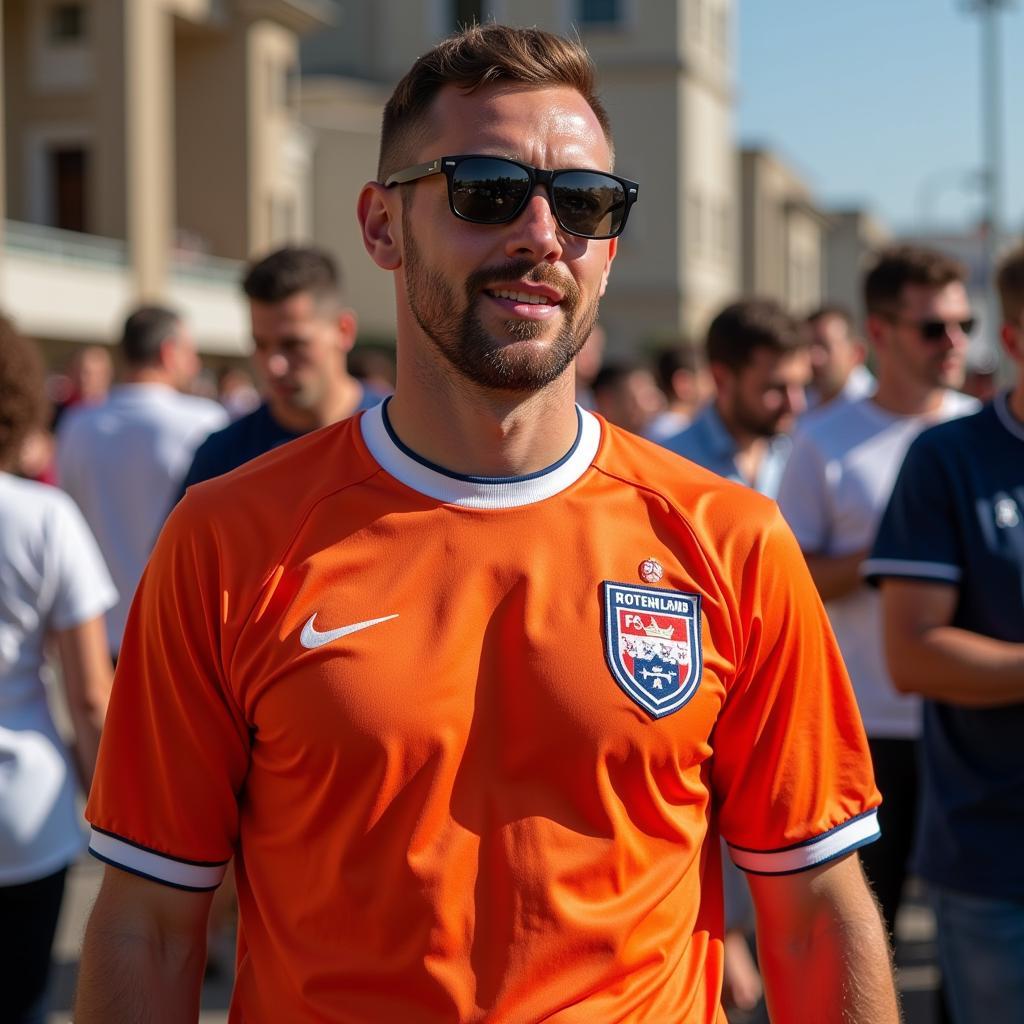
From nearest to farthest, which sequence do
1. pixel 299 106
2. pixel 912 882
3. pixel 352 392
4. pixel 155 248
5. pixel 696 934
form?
pixel 696 934
pixel 352 392
pixel 912 882
pixel 155 248
pixel 299 106

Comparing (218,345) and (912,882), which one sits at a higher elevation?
(218,345)

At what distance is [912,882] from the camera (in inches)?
307

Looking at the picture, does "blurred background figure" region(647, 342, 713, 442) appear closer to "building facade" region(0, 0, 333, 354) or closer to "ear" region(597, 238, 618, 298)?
"ear" region(597, 238, 618, 298)

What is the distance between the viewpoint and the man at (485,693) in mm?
2318

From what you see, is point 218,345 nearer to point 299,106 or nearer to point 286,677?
point 299,106

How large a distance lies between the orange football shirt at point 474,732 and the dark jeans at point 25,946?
65.7 inches

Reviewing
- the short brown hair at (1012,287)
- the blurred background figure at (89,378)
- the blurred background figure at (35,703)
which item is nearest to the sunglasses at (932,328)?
the short brown hair at (1012,287)

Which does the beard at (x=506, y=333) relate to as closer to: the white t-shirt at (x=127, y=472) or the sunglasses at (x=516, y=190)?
the sunglasses at (x=516, y=190)

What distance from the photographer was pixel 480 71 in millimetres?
2475

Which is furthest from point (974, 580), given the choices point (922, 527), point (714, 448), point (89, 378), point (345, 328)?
point (89, 378)

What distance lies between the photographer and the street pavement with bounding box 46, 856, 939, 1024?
5.99 m

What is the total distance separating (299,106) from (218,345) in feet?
38.7

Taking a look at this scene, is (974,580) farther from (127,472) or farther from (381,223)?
(127,472)

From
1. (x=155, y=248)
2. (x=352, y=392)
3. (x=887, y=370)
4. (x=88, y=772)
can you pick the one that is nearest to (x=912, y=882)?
(x=887, y=370)
